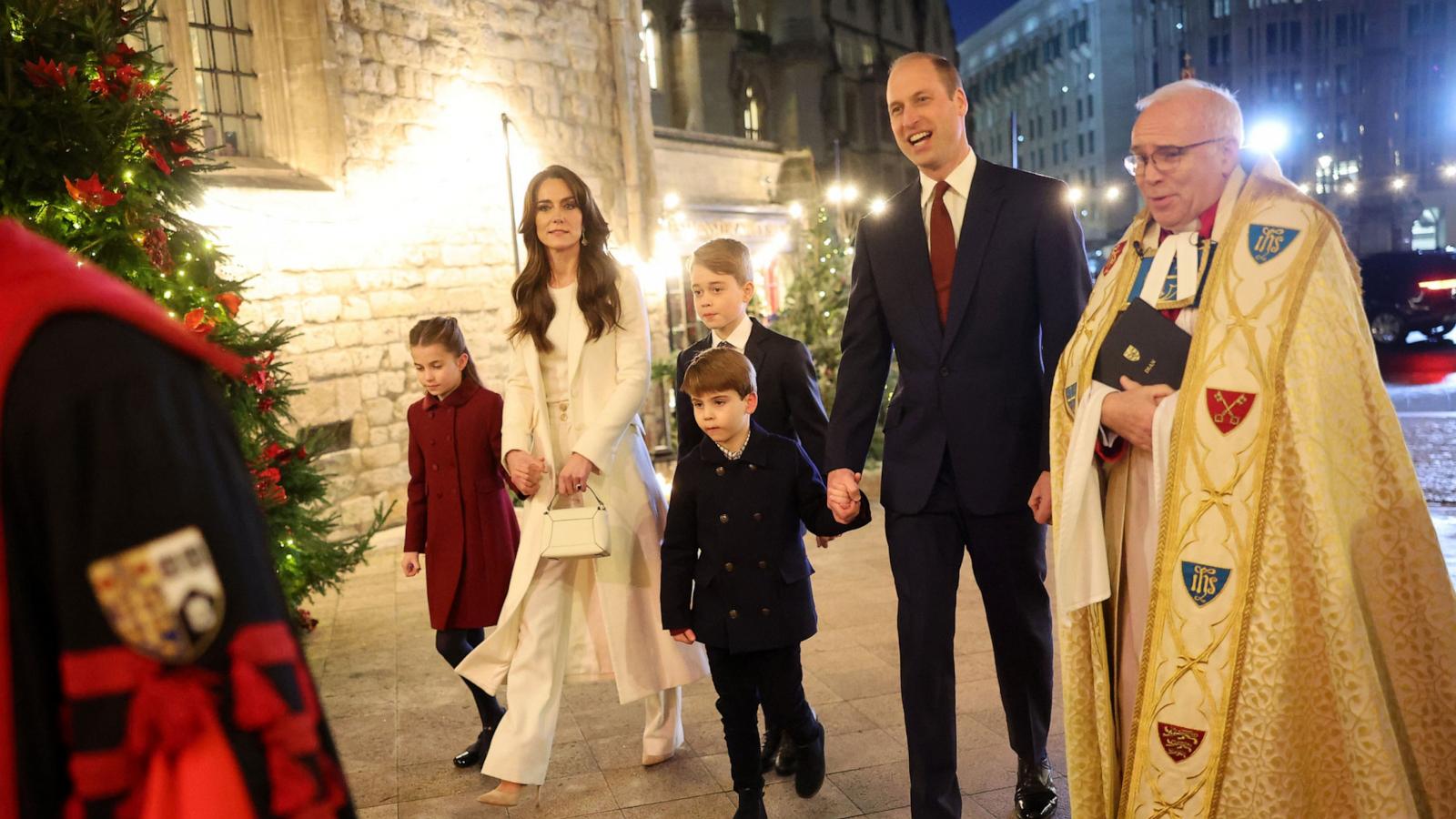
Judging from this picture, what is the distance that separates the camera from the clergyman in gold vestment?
2475 mm

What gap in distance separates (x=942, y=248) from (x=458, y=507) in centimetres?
202

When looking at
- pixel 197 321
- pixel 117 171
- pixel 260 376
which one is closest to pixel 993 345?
pixel 197 321

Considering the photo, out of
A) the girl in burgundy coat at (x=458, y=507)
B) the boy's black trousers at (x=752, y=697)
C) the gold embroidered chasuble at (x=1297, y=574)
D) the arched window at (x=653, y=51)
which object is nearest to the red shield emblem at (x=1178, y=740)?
the gold embroidered chasuble at (x=1297, y=574)

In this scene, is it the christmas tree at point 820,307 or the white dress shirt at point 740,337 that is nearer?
the white dress shirt at point 740,337

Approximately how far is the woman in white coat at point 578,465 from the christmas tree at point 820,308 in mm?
6450

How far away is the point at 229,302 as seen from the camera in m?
5.10

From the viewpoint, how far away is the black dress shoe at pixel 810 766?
3.63 metres

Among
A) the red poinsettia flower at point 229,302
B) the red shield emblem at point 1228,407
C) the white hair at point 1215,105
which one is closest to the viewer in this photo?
the red shield emblem at point 1228,407

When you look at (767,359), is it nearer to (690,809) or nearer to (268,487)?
(690,809)

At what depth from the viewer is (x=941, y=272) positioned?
3.33m

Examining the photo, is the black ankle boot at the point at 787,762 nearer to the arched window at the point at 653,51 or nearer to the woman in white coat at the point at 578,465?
the woman in white coat at the point at 578,465

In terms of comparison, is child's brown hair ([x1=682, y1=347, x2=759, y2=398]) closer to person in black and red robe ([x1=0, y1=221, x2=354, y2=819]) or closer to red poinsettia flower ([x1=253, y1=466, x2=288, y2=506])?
person in black and red robe ([x1=0, y1=221, x2=354, y2=819])

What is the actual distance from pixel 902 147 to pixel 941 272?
1.34 feet

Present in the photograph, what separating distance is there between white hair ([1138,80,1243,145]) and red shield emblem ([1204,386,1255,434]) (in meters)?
0.65
